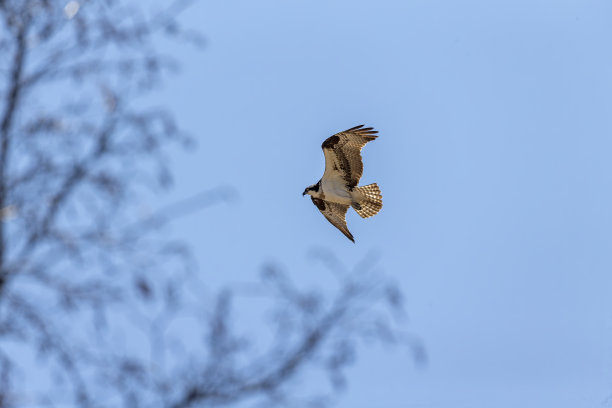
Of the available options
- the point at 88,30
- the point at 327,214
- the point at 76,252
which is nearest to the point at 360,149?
the point at 327,214

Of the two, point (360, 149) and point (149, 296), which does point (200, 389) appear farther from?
point (360, 149)

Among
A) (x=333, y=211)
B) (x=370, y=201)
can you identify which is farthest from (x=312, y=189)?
(x=370, y=201)

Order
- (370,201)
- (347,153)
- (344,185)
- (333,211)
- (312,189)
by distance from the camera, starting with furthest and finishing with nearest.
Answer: (333,211) → (370,201) → (312,189) → (344,185) → (347,153)

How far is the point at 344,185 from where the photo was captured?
11359 mm

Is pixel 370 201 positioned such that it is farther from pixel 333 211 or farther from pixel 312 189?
pixel 312 189

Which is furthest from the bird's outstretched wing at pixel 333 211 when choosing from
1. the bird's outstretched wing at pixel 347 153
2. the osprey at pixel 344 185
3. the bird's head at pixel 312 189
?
the bird's outstretched wing at pixel 347 153

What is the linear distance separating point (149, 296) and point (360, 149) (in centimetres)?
691

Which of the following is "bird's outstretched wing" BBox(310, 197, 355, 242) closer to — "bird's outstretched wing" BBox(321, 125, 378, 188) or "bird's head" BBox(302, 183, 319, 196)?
"bird's head" BBox(302, 183, 319, 196)

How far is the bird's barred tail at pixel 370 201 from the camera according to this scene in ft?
38.4

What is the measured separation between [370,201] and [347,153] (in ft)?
3.54

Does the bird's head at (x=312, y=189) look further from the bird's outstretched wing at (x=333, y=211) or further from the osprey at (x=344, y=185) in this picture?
the bird's outstretched wing at (x=333, y=211)

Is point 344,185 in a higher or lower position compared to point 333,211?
lower

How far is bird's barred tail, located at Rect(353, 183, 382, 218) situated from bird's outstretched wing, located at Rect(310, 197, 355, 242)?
199mm

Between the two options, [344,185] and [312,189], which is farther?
[312,189]
